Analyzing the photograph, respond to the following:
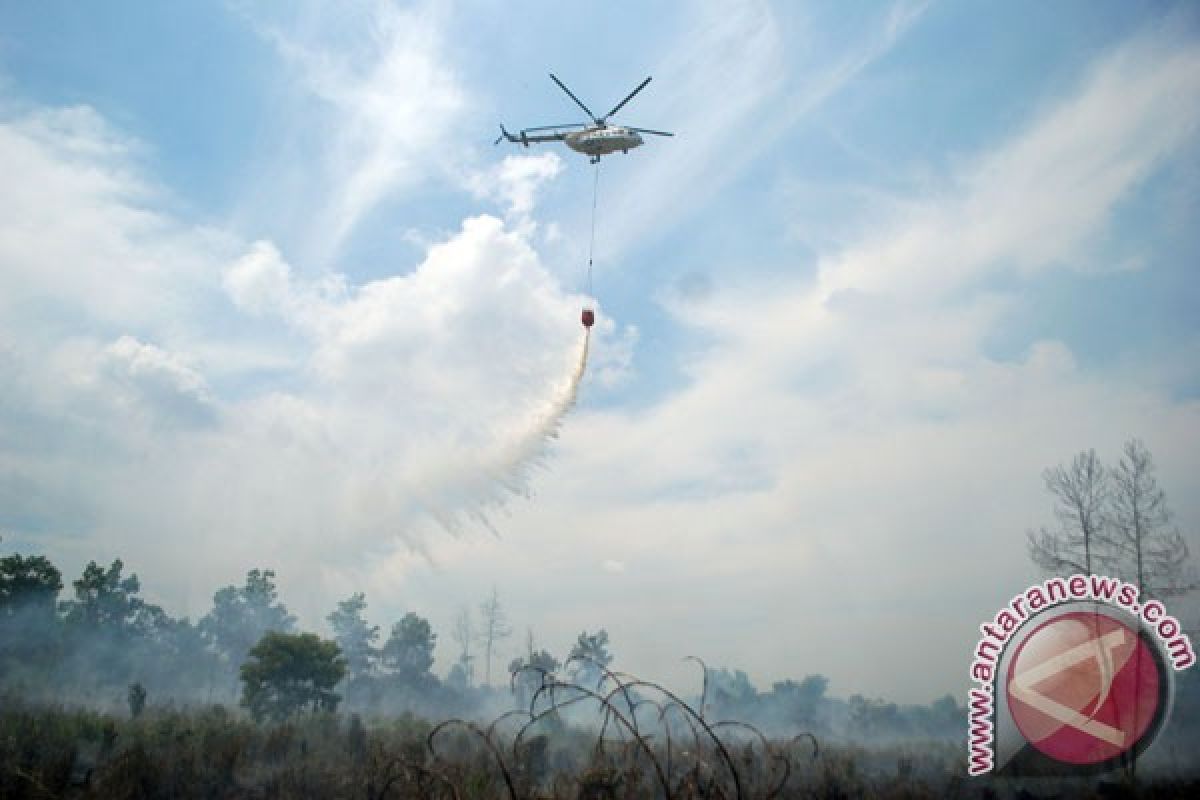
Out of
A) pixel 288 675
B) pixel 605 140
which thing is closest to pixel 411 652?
pixel 288 675

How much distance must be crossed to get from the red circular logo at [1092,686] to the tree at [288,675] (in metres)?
36.3

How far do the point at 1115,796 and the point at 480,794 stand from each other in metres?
21.8

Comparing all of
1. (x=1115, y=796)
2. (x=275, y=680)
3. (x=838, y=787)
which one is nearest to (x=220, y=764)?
(x=838, y=787)

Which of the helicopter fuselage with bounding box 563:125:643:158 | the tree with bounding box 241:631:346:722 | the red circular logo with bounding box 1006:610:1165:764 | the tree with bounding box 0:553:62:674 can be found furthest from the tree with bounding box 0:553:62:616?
the red circular logo with bounding box 1006:610:1165:764

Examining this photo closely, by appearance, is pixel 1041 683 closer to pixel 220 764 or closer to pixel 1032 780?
pixel 1032 780

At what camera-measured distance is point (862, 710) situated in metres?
79.9

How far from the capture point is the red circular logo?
27.7 metres

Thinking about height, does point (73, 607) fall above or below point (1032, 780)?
above

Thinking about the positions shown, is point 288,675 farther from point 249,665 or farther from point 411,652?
point 411,652

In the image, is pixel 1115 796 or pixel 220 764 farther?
pixel 1115 796

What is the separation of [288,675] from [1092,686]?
40.9 m

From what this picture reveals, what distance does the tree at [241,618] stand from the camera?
81.9m

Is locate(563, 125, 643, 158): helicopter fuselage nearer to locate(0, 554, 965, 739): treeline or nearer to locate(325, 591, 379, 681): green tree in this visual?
locate(0, 554, 965, 739): treeline

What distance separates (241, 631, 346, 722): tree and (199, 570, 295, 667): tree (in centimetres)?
4539
